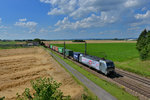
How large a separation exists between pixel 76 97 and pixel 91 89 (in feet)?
13.8

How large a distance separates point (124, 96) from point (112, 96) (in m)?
1.94

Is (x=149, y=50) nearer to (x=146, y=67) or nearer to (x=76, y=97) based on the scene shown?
(x=146, y=67)

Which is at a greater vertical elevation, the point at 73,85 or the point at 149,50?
the point at 149,50

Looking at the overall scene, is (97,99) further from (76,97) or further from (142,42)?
(142,42)

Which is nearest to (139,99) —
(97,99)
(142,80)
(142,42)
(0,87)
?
(97,99)

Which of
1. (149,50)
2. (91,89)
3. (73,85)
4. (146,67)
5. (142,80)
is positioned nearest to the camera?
(91,89)

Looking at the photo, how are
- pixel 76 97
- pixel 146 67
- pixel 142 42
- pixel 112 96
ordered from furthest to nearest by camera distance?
pixel 142 42 < pixel 146 67 < pixel 112 96 < pixel 76 97

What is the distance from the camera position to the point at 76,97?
14.8 metres

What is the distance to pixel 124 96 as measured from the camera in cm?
1609

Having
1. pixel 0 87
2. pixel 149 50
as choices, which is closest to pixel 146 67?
pixel 149 50

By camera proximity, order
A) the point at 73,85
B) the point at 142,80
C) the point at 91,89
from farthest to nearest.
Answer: the point at 142,80, the point at 73,85, the point at 91,89

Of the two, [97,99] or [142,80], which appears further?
[142,80]

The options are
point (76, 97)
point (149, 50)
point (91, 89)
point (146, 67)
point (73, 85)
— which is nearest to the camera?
point (76, 97)

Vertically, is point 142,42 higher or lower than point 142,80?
higher
